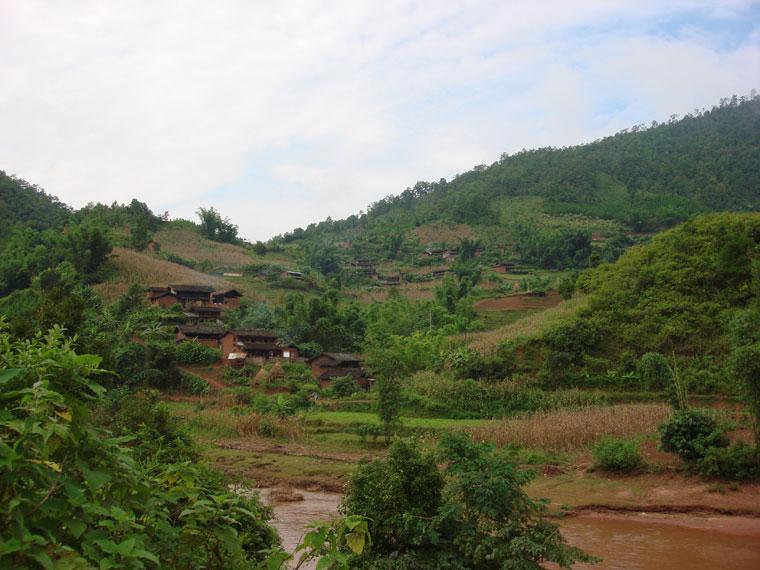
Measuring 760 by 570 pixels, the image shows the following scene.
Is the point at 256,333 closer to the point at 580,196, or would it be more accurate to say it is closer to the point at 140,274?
the point at 140,274

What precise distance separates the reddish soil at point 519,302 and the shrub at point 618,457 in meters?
32.4

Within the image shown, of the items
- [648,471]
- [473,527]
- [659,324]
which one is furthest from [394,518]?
[659,324]

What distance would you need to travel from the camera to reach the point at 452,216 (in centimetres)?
9500

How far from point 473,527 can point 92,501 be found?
7734mm

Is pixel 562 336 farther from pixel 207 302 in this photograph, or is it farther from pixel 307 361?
pixel 207 302

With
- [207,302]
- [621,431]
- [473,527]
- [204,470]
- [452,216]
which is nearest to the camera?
[204,470]

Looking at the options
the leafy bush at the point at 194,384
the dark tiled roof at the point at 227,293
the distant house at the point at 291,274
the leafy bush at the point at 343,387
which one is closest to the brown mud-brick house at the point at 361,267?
the distant house at the point at 291,274

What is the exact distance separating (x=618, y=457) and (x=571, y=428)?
12.9 ft

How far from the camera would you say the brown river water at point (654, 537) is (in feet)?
45.9

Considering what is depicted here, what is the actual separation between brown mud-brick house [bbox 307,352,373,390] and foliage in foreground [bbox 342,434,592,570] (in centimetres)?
3144

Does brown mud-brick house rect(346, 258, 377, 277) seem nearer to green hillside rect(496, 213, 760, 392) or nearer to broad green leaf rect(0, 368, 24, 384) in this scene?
green hillside rect(496, 213, 760, 392)

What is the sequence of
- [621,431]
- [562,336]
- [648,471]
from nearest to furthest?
[648,471] → [621,431] → [562,336]

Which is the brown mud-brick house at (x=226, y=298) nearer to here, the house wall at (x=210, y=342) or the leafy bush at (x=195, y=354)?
the house wall at (x=210, y=342)

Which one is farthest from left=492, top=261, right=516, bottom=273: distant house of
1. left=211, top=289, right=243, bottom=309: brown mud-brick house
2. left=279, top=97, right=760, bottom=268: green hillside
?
left=211, top=289, right=243, bottom=309: brown mud-brick house
